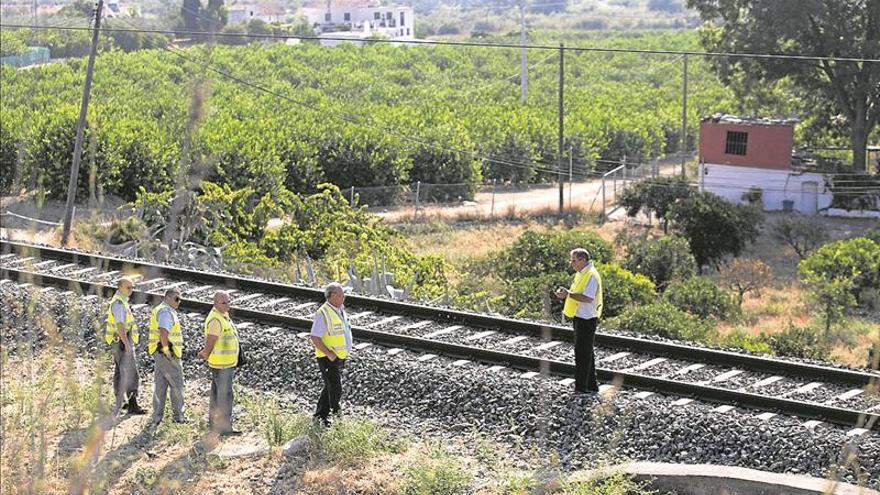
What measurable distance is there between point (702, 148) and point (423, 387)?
36784mm

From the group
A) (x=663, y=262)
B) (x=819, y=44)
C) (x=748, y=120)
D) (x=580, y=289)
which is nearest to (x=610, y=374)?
(x=580, y=289)

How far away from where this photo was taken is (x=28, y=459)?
36.5ft

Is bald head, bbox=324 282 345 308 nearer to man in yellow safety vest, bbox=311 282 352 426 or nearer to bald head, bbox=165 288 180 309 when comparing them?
man in yellow safety vest, bbox=311 282 352 426

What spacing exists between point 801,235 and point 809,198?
7504mm

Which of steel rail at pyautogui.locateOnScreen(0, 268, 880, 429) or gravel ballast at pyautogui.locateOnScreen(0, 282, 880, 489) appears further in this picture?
steel rail at pyautogui.locateOnScreen(0, 268, 880, 429)

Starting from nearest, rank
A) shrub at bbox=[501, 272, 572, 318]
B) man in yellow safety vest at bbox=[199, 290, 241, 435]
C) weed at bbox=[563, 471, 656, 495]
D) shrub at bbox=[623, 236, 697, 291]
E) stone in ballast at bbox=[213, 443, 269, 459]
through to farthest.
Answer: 1. weed at bbox=[563, 471, 656, 495]
2. stone in ballast at bbox=[213, 443, 269, 459]
3. man in yellow safety vest at bbox=[199, 290, 241, 435]
4. shrub at bbox=[501, 272, 572, 318]
5. shrub at bbox=[623, 236, 697, 291]

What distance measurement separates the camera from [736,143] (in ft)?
153

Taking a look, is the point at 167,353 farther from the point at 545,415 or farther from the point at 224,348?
the point at 545,415

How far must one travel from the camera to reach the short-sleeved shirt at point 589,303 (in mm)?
12016

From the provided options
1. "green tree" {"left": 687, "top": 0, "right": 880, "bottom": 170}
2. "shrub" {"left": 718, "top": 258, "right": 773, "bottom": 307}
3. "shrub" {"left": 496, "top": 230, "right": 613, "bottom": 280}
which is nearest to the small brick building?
"green tree" {"left": 687, "top": 0, "right": 880, "bottom": 170}

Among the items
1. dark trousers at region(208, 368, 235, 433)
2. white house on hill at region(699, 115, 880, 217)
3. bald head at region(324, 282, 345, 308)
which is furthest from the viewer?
white house on hill at region(699, 115, 880, 217)

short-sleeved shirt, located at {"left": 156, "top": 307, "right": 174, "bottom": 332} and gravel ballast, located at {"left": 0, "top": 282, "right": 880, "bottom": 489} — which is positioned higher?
short-sleeved shirt, located at {"left": 156, "top": 307, "right": 174, "bottom": 332}

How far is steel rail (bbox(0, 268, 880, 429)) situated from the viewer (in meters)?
11.4

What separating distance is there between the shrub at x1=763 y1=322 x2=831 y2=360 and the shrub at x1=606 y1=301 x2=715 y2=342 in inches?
39.4
